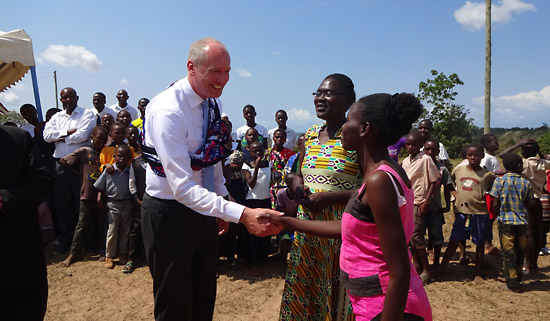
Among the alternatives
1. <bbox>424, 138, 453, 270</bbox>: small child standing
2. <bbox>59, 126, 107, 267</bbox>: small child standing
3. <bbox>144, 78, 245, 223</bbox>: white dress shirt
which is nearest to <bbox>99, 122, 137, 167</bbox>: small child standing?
<bbox>59, 126, 107, 267</bbox>: small child standing

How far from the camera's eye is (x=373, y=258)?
179 cm

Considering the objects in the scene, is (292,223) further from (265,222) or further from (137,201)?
(137,201)

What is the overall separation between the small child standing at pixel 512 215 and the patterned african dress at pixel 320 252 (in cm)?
297

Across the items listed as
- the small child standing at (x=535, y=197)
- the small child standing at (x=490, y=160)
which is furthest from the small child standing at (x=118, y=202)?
the small child standing at (x=490, y=160)

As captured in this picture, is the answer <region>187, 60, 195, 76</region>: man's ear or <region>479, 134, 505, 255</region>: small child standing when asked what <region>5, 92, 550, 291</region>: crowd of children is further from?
<region>187, 60, 195, 76</region>: man's ear

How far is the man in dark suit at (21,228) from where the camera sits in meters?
2.29

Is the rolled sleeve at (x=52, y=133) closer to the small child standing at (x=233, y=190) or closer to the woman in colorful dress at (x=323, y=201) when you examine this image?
the small child standing at (x=233, y=190)

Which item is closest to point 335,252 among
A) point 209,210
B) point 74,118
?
point 209,210

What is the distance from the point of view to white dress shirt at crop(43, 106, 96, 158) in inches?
248

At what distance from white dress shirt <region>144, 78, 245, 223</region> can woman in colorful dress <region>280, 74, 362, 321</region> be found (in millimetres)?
659

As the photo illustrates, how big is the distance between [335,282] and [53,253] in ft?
17.6

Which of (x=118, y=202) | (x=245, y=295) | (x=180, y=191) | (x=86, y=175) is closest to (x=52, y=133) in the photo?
(x=86, y=175)

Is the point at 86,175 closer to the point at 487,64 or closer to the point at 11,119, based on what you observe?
the point at 487,64

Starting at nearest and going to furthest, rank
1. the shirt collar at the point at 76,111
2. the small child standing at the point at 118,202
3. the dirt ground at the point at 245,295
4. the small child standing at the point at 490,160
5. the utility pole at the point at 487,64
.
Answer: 1. the dirt ground at the point at 245,295
2. the small child standing at the point at 118,202
3. the small child standing at the point at 490,160
4. the shirt collar at the point at 76,111
5. the utility pole at the point at 487,64
